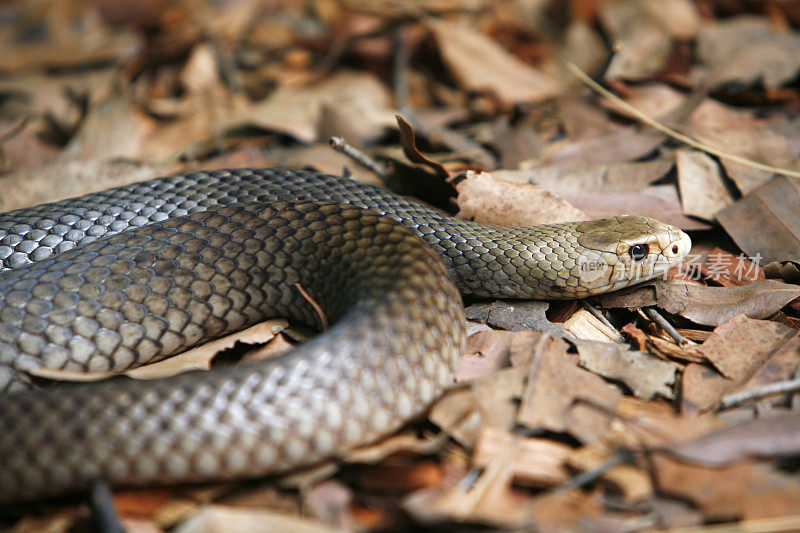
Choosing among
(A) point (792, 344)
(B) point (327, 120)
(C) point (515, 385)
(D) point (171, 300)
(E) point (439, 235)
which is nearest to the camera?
(C) point (515, 385)

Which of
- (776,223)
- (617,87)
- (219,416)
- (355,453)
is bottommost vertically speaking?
(355,453)

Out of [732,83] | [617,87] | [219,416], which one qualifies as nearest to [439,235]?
[219,416]

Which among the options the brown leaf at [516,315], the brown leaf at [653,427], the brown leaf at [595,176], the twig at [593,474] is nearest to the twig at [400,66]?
the brown leaf at [595,176]

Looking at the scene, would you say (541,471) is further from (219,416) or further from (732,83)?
(732,83)

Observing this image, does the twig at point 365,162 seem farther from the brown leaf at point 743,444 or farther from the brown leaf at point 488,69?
the brown leaf at point 743,444

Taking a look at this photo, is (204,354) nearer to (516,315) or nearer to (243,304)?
(243,304)

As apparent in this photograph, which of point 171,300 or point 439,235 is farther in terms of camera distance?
point 439,235

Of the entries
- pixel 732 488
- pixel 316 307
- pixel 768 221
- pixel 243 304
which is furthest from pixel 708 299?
pixel 243 304
